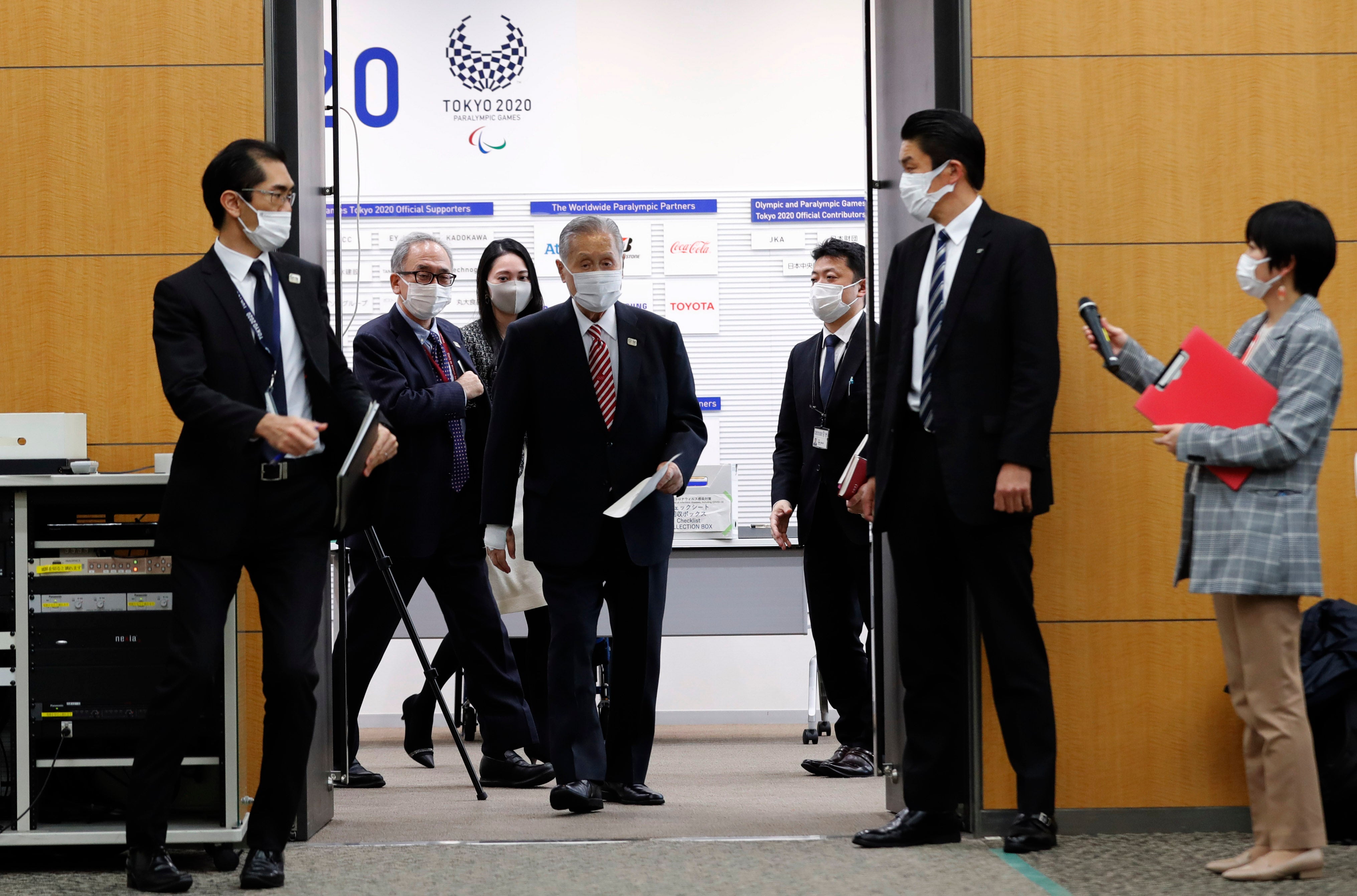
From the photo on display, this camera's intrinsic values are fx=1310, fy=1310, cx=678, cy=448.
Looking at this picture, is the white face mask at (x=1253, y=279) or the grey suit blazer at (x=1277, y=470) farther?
the white face mask at (x=1253, y=279)

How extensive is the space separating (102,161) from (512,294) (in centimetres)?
164

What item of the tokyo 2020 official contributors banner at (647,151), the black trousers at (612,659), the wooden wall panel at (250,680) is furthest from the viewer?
the tokyo 2020 official contributors banner at (647,151)

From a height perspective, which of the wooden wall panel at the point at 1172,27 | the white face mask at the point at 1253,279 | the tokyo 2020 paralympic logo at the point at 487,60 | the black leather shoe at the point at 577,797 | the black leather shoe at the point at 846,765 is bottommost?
the black leather shoe at the point at 846,765

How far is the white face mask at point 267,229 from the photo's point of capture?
2.88m

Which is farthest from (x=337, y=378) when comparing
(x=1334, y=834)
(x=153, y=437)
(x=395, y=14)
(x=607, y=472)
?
(x=395, y=14)

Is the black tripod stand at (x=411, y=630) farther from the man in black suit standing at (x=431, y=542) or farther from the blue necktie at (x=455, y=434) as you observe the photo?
the blue necktie at (x=455, y=434)

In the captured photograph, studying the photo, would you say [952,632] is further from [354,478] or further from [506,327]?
[506,327]

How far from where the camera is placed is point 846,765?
4477 mm

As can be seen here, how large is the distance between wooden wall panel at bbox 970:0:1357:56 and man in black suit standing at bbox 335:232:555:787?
2.06m

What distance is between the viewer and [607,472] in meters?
3.71

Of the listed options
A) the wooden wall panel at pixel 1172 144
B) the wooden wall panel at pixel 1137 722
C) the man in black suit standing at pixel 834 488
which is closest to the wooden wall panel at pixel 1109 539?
the wooden wall panel at pixel 1137 722

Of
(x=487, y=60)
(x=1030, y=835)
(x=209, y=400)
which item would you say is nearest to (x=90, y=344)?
(x=209, y=400)

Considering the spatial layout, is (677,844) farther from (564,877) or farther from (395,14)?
(395,14)

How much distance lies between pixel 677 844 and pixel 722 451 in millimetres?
2993
